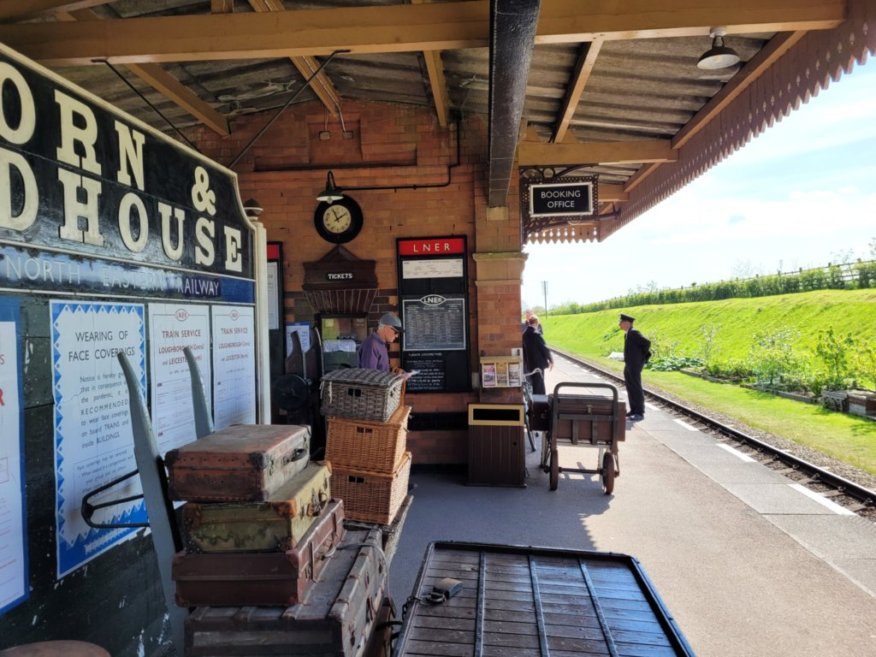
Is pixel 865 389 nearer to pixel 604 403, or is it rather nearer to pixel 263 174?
pixel 604 403

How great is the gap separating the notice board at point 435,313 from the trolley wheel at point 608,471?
1785 mm

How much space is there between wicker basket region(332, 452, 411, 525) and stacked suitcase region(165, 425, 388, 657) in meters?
2.45

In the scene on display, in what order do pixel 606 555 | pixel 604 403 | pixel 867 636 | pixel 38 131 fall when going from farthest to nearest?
pixel 604 403 → pixel 867 636 → pixel 606 555 → pixel 38 131

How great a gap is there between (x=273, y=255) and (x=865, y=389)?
34.0 ft

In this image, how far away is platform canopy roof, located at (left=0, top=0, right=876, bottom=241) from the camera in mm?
3455

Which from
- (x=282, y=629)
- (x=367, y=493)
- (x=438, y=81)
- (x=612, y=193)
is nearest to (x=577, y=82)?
(x=438, y=81)

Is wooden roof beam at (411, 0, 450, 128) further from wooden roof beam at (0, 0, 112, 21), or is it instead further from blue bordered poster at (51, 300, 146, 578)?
blue bordered poster at (51, 300, 146, 578)

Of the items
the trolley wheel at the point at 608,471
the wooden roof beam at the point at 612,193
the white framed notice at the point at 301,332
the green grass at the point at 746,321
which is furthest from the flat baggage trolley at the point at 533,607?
the green grass at the point at 746,321

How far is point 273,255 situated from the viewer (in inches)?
272

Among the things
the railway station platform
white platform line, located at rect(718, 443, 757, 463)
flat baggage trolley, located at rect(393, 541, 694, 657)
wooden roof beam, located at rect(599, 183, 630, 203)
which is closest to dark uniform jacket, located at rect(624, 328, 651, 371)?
white platform line, located at rect(718, 443, 757, 463)

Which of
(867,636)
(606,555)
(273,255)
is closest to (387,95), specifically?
(273,255)

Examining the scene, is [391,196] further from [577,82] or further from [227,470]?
[227,470]

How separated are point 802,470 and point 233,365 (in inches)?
256

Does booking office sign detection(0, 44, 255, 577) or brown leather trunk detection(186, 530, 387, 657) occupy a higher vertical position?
booking office sign detection(0, 44, 255, 577)
